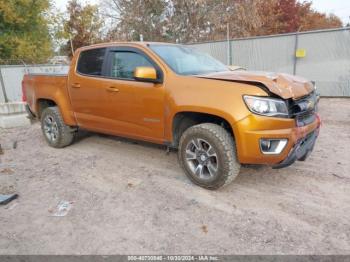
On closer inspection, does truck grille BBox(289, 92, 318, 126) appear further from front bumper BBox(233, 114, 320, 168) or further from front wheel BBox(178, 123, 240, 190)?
front wheel BBox(178, 123, 240, 190)

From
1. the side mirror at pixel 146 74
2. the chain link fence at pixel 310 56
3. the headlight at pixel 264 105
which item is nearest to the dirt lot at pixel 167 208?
the headlight at pixel 264 105

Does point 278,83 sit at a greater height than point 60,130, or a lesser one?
greater

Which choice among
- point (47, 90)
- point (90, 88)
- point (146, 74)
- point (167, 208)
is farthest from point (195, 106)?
point (47, 90)

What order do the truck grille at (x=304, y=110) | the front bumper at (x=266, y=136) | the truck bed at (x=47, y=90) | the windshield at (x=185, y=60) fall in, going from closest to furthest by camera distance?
the front bumper at (x=266, y=136) → the truck grille at (x=304, y=110) → the windshield at (x=185, y=60) → the truck bed at (x=47, y=90)

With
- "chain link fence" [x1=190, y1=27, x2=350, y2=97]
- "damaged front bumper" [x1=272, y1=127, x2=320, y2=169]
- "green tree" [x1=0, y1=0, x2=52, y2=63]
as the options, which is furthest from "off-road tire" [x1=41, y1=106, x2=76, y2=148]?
"green tree" [x1=0, y1=0, x2=52, y2=63]

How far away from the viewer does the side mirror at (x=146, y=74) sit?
148 inches

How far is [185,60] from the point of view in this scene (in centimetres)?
432

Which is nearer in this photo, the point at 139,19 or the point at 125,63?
the point at 125,63

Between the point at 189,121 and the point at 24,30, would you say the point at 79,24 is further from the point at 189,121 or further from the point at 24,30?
the point at 189,121

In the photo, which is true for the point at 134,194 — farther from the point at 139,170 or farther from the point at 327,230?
the point at 327,230

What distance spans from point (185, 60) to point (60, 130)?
2.82 meters

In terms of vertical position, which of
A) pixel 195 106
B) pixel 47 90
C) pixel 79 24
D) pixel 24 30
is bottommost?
pixel 195 106

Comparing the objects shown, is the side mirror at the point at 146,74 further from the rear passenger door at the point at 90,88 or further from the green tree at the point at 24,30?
the green tree at the point at 24,30

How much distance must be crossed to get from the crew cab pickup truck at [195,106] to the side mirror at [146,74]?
1 centimetres
